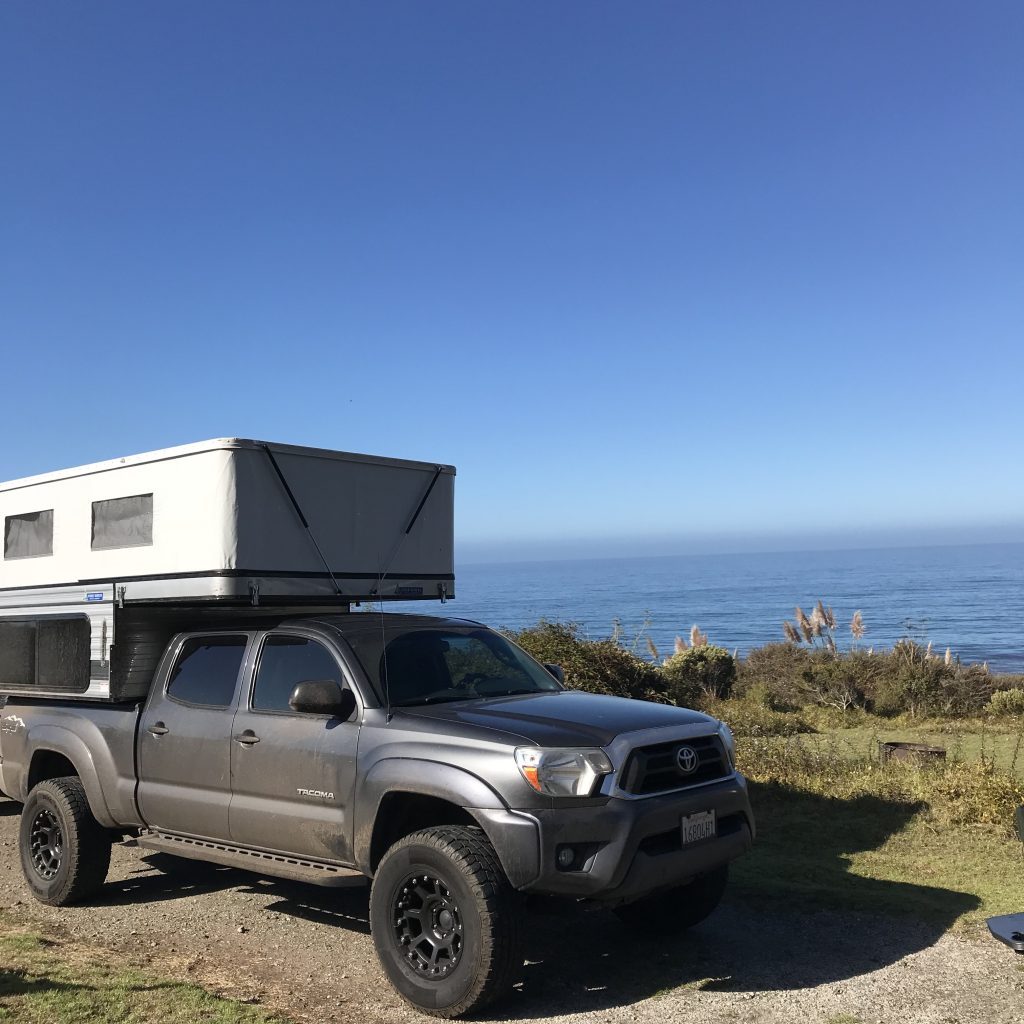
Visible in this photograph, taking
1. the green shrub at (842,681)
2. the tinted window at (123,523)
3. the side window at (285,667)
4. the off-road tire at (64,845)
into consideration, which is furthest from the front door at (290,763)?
the green shrub at (842,681)

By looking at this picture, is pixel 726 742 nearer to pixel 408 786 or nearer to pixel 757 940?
pixel 757 940

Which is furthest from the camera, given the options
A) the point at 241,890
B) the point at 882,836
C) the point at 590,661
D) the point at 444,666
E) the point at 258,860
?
the point at 590,661

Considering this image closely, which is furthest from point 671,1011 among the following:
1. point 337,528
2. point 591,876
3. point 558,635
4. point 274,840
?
point 558,635

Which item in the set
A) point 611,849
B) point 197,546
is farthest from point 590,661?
point 611,849

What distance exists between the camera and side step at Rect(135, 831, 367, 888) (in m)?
5.67

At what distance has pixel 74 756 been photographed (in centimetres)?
726

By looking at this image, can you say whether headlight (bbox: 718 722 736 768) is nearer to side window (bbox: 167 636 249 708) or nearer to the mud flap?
the mud flap

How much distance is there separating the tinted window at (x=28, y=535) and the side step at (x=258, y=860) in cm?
263

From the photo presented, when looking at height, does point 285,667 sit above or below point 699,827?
above

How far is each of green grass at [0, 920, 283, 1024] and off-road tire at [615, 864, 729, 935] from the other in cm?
237

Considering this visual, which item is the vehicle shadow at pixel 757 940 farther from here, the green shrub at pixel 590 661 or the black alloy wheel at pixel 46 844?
the green shrub at pixel 590 661

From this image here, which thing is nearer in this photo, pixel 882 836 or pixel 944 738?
pixel 882 836

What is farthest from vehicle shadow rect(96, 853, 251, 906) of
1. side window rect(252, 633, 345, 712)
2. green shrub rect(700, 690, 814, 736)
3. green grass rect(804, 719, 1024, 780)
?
green grass rect(804, 719, 1024, 780)

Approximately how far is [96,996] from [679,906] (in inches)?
128
